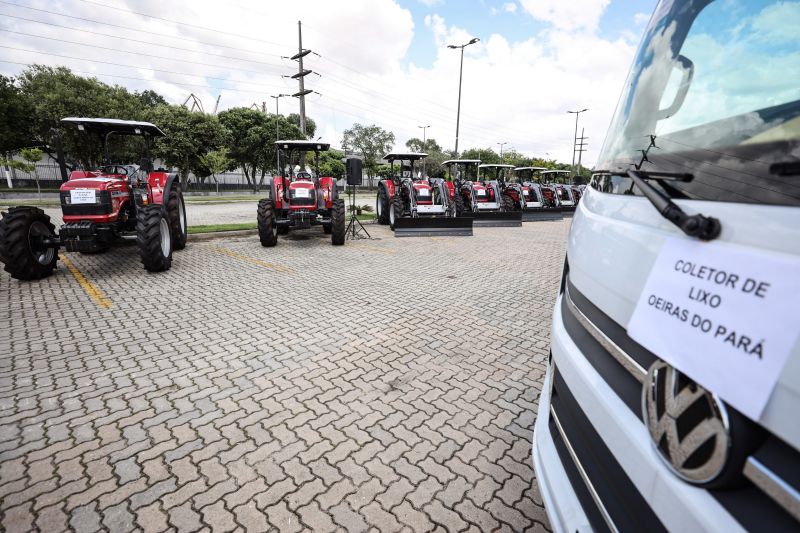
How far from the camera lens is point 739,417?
→ 73 centimetres

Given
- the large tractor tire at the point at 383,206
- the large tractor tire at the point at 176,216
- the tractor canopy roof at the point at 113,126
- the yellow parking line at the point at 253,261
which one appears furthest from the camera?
the large tractor tire at the point at 383,206

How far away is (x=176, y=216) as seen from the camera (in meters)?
7.97

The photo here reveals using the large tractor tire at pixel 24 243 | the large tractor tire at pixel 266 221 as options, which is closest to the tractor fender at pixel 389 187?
the large tractor tire at pixel 266 221

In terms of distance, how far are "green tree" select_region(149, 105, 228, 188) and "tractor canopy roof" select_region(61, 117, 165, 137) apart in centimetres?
2809

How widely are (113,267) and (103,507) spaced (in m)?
6.22

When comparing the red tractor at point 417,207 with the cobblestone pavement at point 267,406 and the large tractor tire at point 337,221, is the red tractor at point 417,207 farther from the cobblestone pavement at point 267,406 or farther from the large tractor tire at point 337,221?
the cobblestone pavement at point 267,406

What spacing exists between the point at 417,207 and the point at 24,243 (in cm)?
950

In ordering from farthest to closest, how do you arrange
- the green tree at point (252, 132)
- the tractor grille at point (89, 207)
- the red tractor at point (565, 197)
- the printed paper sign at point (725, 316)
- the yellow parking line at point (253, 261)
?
the green tree at point (252, 132)
the red tractor at point (565, 197)
the yellow parking line at point (253, 261)
the tractor grille at point (89, 207)
the printed paper sign at point (725, 316)

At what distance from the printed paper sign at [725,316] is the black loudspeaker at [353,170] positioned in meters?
9.36

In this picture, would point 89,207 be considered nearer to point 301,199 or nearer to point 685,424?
point 301,199

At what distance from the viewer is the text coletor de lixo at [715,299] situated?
0.72 metres

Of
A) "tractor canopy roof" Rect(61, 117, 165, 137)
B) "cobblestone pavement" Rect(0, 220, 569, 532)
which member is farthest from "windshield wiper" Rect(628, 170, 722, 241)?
"tractor canopy roof" Rect(61, 117, 165, 137)

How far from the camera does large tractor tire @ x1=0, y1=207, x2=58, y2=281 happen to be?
5.61m

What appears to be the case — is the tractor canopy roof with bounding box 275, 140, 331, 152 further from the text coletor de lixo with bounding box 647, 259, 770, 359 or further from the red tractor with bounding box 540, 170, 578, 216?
the red tractor with bounding box 540, 170, 578, 216
